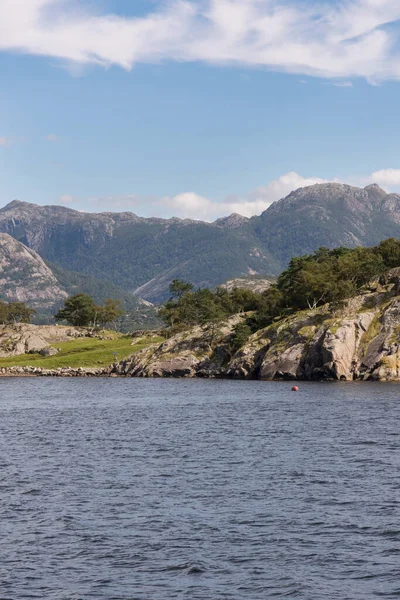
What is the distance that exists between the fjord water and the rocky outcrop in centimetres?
5638

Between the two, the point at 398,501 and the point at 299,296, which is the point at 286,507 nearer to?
the point at 398,501

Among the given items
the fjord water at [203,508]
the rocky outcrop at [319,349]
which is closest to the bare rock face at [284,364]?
the rocky outcrop at [319,349]

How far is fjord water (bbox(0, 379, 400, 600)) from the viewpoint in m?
34.6

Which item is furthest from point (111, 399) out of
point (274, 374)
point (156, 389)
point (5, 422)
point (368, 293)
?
point (368, 293)

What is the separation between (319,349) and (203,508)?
115 metres

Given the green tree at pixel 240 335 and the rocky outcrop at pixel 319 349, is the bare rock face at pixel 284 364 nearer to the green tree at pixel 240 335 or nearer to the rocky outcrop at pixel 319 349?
the rocky outcrop at pixel 319 349

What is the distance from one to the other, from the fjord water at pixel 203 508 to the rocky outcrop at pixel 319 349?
185 ft

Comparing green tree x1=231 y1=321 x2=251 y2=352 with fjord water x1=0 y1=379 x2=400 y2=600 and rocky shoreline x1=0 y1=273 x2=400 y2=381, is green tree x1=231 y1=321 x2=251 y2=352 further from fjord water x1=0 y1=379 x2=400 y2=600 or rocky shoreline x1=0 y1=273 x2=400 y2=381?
fjord water x1=0 y1=379 x2=400 y2=600

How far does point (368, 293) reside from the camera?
17700 cm

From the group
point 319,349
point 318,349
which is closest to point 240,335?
point 318,349

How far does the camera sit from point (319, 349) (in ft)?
525

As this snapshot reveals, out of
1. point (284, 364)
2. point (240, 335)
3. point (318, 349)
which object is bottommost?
point (284, 364)

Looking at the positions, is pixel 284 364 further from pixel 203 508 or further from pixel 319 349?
pixel 203 508

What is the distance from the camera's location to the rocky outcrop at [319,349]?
153 metres
